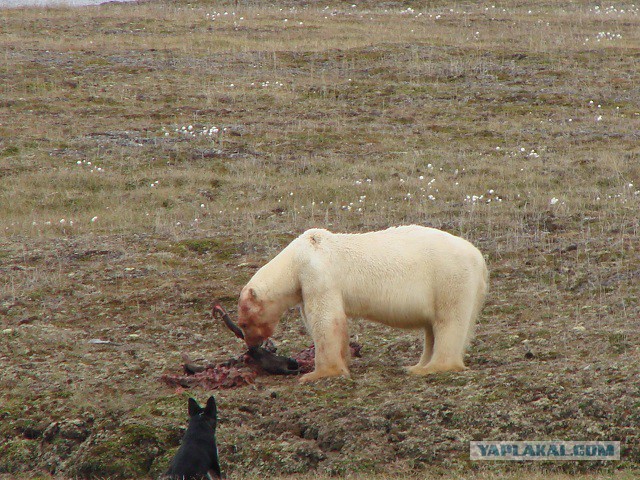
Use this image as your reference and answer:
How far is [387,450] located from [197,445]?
1.59 meters

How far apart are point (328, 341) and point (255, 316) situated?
918mm

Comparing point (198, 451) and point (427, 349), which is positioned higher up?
point (198, 451)

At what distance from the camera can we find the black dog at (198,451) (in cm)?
632

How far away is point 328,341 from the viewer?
29.5ft

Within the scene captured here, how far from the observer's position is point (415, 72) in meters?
28.8

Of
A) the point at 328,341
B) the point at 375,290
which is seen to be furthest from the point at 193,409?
the point at 375,290

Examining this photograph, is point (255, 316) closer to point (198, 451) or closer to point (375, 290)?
point (375, 290)

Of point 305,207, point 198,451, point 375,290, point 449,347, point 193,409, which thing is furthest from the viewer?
point 305,207

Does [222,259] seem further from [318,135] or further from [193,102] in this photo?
[193,102]

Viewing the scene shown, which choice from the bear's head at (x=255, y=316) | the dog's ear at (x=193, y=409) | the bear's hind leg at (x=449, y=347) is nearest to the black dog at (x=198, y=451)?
the dog's ear at (x=193, y=409)

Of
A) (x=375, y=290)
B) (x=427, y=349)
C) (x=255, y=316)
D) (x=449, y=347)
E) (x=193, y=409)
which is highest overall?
(x=375, y=290)

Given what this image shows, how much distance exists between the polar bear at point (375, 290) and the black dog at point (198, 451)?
2.33 m

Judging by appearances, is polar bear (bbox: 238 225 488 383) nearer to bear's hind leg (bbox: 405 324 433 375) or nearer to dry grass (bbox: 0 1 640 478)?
bear's hind leg (bbox: 405 324 433 375)

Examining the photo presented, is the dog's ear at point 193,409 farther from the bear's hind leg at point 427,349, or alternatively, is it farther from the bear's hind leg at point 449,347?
the bear's hind leg at point 427,349
